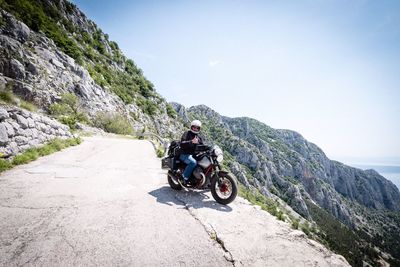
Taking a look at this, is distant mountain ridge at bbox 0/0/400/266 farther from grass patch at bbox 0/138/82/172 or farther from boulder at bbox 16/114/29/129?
boulder at bbox 16/114/29/129

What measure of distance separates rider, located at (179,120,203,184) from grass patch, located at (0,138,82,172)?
6042 mm

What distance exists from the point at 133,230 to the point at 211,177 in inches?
101

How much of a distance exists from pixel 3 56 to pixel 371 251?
6165 inches

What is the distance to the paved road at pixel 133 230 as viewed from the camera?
295 centimetres

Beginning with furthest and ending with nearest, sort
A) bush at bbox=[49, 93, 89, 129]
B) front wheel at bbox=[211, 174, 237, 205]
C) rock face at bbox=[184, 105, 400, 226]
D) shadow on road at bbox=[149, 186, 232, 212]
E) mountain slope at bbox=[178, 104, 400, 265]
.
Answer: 1. rock face at bbox=[184, 105, 400, 226]
2. mountain slope at bbox=[178, 104, 400, 265]
3. bush at bbox=[49, 93, 89, 129]
4. front wheel at bbox=[211, 174, 237, 205]
5. shadow on road at bbox=[149, 186, 232, 212]

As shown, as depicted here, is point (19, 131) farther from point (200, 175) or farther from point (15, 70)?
point (15, 70)

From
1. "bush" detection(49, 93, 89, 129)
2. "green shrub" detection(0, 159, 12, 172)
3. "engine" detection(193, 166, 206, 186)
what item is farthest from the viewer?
"bush" detection(49, 93, 89, 129)

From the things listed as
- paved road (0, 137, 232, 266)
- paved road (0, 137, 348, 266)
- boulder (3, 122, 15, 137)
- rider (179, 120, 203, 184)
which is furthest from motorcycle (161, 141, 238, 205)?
boulder (3, 122, 15, 137)

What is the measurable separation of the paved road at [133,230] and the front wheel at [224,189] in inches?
7.9

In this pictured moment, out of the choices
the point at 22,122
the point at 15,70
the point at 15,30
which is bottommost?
the point at 22,122

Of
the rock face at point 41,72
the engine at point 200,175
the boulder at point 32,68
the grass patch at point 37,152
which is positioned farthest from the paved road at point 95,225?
the boulder at point 32,68

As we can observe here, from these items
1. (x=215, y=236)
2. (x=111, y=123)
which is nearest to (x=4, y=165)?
(x=215, y=236)

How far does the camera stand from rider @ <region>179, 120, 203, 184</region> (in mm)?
5805

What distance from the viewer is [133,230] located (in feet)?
12.2
